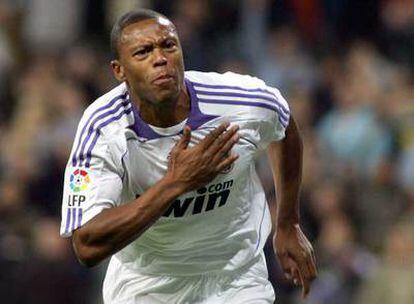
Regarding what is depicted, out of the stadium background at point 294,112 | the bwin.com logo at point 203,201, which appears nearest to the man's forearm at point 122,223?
the bwin.com logo at point 203,201

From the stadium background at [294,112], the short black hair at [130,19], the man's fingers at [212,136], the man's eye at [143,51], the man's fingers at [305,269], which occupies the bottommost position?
the stadium background at [294,112]

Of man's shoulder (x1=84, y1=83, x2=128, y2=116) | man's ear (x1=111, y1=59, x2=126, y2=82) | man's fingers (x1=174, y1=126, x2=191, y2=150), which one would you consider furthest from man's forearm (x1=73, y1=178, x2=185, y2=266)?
man's ear (x1=111, y1=59, x2=126, y2=82)

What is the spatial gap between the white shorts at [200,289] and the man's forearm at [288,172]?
1.24ft

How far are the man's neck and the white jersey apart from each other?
0.09 ft

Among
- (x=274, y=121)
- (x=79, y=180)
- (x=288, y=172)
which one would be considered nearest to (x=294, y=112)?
(x=288, y=172)

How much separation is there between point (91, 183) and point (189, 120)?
1.66ft

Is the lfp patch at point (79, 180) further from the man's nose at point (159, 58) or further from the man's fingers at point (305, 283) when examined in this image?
the man's fingers at point (305, 283)

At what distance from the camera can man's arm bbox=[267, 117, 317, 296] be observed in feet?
21.6

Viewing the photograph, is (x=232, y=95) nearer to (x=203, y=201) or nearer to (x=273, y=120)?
(x=273, y=120)

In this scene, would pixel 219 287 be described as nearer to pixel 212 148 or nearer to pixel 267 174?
pixel 212 148

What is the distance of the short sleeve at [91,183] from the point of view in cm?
586

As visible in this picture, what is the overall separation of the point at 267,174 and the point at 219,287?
399 cm

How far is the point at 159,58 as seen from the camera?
19.2 feet

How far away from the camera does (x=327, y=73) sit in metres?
11.4
